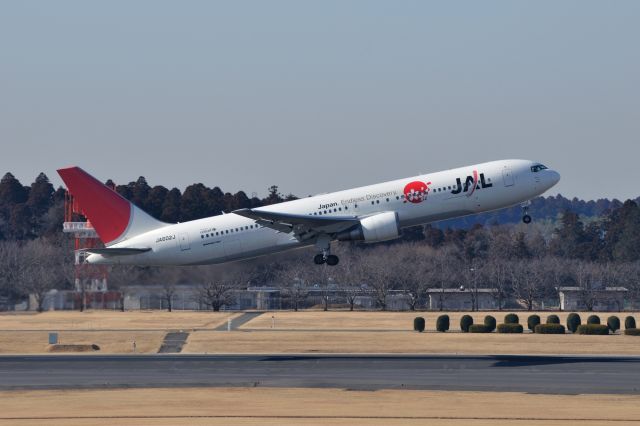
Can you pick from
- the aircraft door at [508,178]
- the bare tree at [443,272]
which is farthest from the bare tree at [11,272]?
the aircraft door at [508,178]

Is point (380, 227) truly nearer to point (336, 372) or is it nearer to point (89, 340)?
point (336, 372)

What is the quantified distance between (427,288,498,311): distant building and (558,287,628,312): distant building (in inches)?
342

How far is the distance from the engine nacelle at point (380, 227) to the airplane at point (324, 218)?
62 millimetres

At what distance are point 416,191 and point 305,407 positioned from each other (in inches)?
854

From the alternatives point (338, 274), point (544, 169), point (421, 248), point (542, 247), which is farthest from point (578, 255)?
point (544, 169)

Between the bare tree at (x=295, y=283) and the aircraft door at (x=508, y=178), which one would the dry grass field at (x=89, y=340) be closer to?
the aircraft door at (x=508, y=178)

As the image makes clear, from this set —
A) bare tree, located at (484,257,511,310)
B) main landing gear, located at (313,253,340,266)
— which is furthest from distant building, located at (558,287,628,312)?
main landing gear, located at (313,253,340,266)

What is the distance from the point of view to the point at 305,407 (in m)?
54.1

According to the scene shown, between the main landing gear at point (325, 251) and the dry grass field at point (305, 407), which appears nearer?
the dry grass field at point (305, 407)

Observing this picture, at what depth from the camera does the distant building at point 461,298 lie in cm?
14175

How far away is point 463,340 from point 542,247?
4482 inches

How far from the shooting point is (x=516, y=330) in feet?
303

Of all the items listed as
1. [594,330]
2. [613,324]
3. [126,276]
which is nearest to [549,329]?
[594,330]

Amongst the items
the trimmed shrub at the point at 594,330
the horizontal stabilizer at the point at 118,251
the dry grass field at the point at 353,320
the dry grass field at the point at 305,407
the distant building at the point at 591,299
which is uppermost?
the horizontal stabilizer at the point at 118,251
